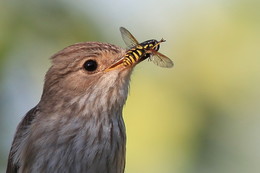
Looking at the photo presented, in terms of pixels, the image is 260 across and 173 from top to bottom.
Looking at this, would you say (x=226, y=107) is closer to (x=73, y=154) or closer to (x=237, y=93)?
(x=237, y=93)

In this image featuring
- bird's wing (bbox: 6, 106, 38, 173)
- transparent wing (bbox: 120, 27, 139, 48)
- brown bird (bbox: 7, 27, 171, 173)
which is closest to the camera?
brown bird (bbox: 7, 27, 171, 173)

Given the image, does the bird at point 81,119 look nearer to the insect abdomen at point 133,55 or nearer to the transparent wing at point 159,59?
the insect abdomen at point 133,55

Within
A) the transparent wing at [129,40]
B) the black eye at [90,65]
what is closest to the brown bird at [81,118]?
the black eye at [90,65]

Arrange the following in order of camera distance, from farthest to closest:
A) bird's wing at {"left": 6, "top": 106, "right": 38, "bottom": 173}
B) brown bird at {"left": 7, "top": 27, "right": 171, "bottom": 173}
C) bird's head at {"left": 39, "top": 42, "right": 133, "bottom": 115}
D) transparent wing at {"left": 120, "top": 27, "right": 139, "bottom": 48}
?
transparent wing at {"left": 120, "top": 27, "right": 139, "bottom": 48}, bird's wing at {"left": 6, "top": 106, "right": 38, "bottom": 173}, bird's head at {"left": 39, "top": 42, "right": 133, "bottom": 115}, brown bird at {"left": 7, "top": 27, "right": 171, "bottom": 173}

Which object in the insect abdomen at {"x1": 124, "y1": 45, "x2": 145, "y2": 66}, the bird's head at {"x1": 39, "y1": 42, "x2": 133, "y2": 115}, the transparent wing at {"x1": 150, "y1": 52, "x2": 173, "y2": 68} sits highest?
the transparent wing at {"x1": 150, "y1": 52, "x2": 173, "y2": 68}

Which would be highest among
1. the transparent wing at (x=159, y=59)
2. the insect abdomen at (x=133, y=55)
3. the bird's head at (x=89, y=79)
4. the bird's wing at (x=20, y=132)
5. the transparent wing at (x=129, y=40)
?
the transparent wing at (x=129, y=40)

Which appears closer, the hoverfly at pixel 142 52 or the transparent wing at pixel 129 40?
the hoverfly at pixel 142 52

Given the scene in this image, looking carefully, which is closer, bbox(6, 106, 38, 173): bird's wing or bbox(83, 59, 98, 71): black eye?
bbox(83, 59, 98, 71): black eye

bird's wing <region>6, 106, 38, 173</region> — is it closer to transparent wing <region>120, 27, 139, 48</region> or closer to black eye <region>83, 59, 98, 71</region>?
black eye <region>83, 59, 98, 71</region>

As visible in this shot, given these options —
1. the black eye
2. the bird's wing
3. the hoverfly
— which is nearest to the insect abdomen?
the hoverfly
